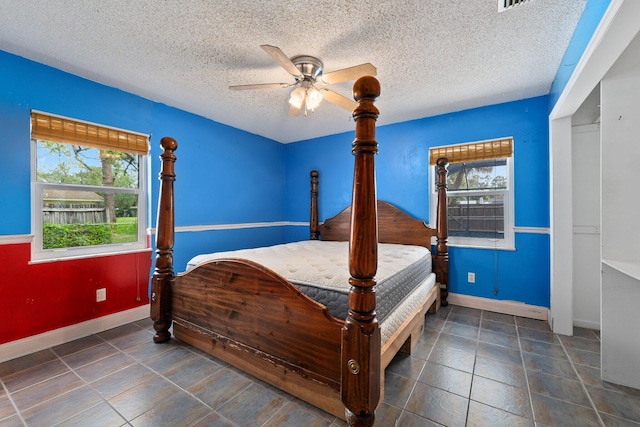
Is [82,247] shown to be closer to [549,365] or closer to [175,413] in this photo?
[175,413]

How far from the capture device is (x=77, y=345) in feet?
7.47

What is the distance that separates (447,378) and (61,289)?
3.17m

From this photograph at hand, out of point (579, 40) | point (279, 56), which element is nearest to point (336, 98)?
point (279, 56)

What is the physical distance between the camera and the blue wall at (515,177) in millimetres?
2855

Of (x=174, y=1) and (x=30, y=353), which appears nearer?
(x=174, y=1)

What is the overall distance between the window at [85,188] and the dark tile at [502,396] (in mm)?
3251

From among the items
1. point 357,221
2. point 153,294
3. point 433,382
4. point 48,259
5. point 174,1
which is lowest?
point 433,382

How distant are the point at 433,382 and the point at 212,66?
291 cm

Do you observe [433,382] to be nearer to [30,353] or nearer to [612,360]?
[612,360]

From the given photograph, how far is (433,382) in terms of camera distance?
177 cm

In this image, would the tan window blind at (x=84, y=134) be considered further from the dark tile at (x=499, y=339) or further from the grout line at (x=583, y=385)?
the grout line at (x=583, y=385)

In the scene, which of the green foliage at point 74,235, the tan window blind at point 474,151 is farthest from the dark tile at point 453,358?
the green foliage at point 74,235

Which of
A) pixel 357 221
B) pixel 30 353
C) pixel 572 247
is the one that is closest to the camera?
pixel 357 221

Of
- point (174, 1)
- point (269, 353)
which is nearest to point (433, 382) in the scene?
point (269, 353)
